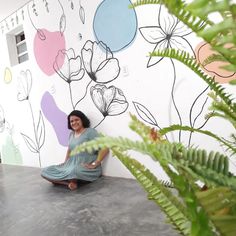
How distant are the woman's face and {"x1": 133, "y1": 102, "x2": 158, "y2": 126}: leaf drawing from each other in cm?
86

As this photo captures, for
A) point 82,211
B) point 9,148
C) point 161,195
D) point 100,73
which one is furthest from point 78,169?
point 161,195

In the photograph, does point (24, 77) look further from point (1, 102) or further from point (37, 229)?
point (37, 229)

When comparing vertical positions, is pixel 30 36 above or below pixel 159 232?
above

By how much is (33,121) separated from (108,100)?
1.79m

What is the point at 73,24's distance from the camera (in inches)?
142

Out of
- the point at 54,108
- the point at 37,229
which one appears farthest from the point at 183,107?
the point at 54,108

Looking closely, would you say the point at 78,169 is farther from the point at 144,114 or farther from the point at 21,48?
the point at 21,48

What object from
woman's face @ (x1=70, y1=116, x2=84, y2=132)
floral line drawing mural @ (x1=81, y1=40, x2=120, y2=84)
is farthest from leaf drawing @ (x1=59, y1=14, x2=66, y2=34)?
woman's face @ (x1=70, y1=116, x2=84, y2=132)

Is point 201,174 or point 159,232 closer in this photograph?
point 201,174

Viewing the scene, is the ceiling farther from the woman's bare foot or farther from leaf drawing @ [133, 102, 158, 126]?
the woman's bare foot

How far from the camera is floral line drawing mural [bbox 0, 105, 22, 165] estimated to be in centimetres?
511

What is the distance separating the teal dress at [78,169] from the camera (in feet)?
10.6

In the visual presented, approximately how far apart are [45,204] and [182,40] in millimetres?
→ 1999

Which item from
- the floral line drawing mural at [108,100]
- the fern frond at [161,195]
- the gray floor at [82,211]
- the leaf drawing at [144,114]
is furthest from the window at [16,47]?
the fern frond at [161,195]
